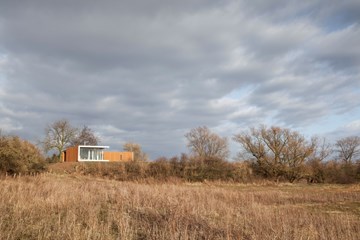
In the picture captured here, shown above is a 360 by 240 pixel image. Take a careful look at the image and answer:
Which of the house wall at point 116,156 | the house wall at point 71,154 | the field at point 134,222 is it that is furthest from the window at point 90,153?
the field at point 134,222

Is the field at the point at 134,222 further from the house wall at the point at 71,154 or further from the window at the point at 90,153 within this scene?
the window at the point at 90,153

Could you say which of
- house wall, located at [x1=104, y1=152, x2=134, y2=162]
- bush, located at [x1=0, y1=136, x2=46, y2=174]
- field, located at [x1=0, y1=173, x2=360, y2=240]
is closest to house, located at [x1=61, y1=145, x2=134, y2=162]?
house wall, located at [x1=104, y1=152, x2=134, y2=162]

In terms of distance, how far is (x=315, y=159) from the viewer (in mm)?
53250

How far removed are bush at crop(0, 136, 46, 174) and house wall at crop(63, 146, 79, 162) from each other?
→ 76.5 feet

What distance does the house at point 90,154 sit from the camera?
5925cm

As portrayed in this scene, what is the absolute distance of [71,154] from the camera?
61719mm

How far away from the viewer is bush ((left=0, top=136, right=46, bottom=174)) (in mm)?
31797

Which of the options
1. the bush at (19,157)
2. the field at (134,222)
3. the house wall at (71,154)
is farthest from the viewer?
the house wall at (71,154)

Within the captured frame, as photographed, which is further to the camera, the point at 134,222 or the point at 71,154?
the point at 71,154

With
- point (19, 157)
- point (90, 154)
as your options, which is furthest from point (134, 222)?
point (90, 154)

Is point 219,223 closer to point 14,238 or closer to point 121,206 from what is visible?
point 121,206

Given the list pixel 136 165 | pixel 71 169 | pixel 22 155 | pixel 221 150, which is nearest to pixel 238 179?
pixel 136 165

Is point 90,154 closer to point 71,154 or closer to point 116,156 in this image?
point 71,154

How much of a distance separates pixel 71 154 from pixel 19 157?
2947 cm
